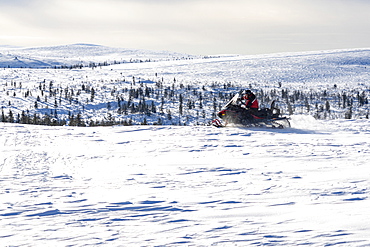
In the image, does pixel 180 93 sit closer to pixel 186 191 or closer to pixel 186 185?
pixel 186 185

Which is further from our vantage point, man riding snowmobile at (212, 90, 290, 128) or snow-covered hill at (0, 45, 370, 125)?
snow-covered hill at (0, 45, 370, 125)

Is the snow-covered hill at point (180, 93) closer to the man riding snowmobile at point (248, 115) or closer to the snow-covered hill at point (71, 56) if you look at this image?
the man riding snowmobile at point (248, 115)

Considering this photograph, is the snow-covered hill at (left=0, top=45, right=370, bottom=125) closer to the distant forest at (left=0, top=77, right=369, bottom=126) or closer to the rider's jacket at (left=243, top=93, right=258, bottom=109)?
the distant forest at (left=0, top=77, right=369, bottom=126)

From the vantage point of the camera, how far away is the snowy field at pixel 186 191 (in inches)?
196

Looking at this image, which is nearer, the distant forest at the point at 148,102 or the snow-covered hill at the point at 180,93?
the distant forest at the point at 148,102

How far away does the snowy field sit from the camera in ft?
16.3

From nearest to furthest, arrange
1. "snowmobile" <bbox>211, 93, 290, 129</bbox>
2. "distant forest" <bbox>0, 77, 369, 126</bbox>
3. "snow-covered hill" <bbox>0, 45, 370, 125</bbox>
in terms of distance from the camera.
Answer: "snowmobile" <bbox>211, 93, 290, 129</bbox>
"distant forest" <bbox>0, 77, 369, 126</bbox>
"snow-covered hill" <bbox>0, 45, 370, 125</bbox>

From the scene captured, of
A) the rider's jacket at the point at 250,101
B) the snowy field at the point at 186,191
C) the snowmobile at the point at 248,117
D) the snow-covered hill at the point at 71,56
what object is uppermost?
the snow-covered hill at the point at 71,56

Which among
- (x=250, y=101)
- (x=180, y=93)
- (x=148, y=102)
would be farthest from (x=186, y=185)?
(x=180, y=93)

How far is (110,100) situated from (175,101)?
227 inches

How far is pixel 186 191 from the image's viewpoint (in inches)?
275

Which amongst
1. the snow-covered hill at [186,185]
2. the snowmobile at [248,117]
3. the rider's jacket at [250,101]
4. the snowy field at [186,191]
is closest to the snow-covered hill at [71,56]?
the snowmobile at [248,117]

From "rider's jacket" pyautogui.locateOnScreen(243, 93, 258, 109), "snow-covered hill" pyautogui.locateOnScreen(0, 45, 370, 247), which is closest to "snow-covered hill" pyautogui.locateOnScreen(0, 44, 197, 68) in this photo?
"rider's jacket" pyautogui.locateOnScreen(243, 93, 258, 109)

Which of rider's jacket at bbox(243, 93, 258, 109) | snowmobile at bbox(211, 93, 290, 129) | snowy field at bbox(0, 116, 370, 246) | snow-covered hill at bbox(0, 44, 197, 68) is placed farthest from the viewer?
snow-covered hill at bbox(0, 44, 197, 68)
